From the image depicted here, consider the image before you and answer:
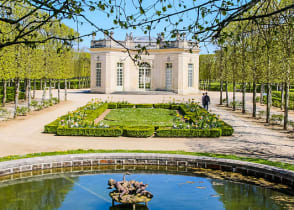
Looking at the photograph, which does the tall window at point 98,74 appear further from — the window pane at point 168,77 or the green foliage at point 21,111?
the green foliage at point 21,111

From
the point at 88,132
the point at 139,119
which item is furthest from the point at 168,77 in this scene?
the point at 88,132

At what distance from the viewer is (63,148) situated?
11703 millimetres

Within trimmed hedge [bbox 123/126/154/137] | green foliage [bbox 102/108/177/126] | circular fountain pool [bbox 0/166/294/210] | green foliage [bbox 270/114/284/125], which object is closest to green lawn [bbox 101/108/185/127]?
green foliage [bbox 102/108/177/126]

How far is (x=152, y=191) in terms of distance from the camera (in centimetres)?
788

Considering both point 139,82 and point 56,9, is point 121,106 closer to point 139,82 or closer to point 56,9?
point 139,82

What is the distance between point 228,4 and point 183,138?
10129 millimetres

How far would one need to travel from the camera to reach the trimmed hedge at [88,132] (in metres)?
14.2

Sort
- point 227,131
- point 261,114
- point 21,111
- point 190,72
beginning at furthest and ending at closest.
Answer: point 190,72 → point 261,114 → point 21,111 → point 227,131

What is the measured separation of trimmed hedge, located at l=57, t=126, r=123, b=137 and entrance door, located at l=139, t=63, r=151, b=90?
82.2 feet

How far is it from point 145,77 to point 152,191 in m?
31.6

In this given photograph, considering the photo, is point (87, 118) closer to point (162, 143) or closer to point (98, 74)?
point (162, 143)

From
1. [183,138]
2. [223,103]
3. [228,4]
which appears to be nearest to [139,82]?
[223,103]

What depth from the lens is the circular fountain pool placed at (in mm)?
7109

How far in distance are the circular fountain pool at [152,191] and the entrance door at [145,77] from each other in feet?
98.5
